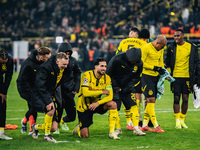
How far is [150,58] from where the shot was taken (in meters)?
8.70

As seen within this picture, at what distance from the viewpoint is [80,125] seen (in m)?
7.82

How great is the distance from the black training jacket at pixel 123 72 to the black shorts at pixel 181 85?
3.93 feet

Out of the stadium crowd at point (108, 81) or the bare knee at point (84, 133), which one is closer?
the stadium crowd at point (108, 81)

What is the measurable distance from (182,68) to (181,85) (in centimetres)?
38

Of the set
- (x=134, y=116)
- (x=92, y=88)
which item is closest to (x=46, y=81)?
(x=92, y=88)

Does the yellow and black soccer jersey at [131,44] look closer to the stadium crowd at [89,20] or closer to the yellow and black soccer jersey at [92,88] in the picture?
the yellow and black soccer jersey at [92,88]

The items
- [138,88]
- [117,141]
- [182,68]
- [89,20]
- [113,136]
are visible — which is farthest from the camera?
[89,20]

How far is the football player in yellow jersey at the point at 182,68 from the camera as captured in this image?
9047 mm

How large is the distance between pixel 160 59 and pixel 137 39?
0.73 meters

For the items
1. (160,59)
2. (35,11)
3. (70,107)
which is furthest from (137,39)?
(35,11)

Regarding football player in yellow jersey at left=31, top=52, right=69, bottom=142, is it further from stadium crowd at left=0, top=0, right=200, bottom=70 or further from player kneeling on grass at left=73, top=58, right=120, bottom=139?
stadium crowd at left=0, top=0, right=200, bottom=70

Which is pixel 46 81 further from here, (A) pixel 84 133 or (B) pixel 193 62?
(B) pixel 193 62

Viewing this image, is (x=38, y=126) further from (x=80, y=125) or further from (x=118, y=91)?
(x=118, y=91)

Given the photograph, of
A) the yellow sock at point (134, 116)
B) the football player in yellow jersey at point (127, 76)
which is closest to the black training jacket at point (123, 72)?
the football player in yellow jersey at point (127, 76)
